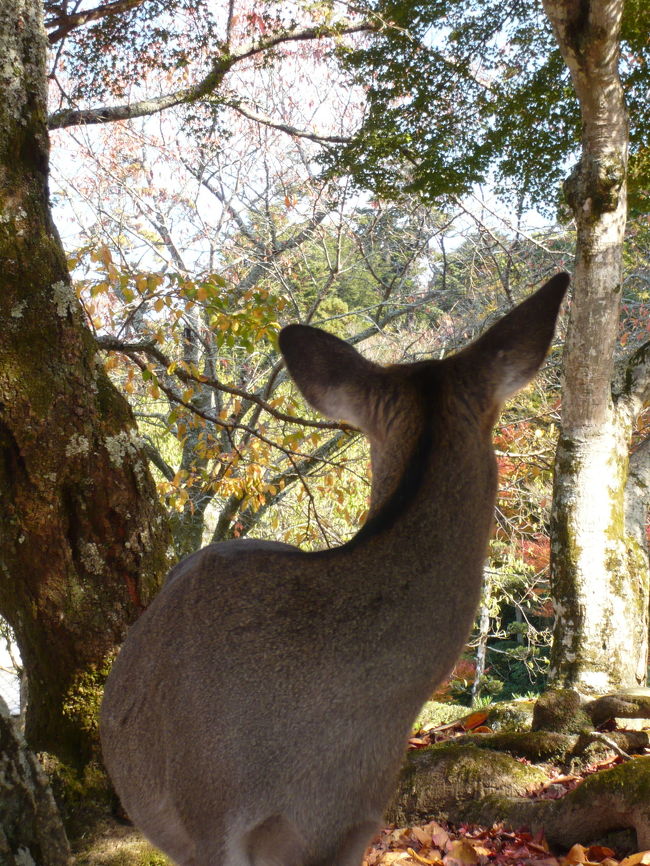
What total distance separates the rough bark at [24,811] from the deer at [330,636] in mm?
454

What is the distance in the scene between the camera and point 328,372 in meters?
1.81

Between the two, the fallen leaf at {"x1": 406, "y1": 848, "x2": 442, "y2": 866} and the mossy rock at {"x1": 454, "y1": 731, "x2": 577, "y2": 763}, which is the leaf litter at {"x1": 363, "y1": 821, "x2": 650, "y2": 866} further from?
the mossy rock at {"x1": 454, "y1": 731, "x2": 577, "y2": 763}

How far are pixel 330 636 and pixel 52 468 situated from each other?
1432 mm

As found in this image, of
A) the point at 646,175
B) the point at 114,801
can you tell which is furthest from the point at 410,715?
the point at 646,175

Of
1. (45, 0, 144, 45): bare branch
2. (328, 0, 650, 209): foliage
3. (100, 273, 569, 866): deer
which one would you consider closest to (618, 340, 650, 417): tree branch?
(328, 0, 650, 209): foliage

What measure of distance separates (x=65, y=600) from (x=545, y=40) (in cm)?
857

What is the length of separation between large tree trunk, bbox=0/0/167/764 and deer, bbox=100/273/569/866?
38.1 inches

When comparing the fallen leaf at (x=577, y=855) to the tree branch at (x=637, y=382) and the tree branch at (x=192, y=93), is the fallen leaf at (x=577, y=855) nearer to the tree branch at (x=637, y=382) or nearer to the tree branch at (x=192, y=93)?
the tree branch at (x=637, y=382)

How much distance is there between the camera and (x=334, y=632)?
1647mm

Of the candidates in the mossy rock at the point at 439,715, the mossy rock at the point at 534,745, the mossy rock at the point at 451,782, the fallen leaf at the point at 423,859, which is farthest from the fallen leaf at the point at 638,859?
the mossy rock at the point at 439,715

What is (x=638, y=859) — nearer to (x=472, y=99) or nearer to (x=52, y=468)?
(x=52, y=468)

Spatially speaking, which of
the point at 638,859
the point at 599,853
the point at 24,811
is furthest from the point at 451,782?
the point at 24,811

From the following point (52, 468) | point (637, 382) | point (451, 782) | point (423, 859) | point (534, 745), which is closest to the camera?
point (52, 468)

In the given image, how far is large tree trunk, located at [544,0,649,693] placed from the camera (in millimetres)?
6527
